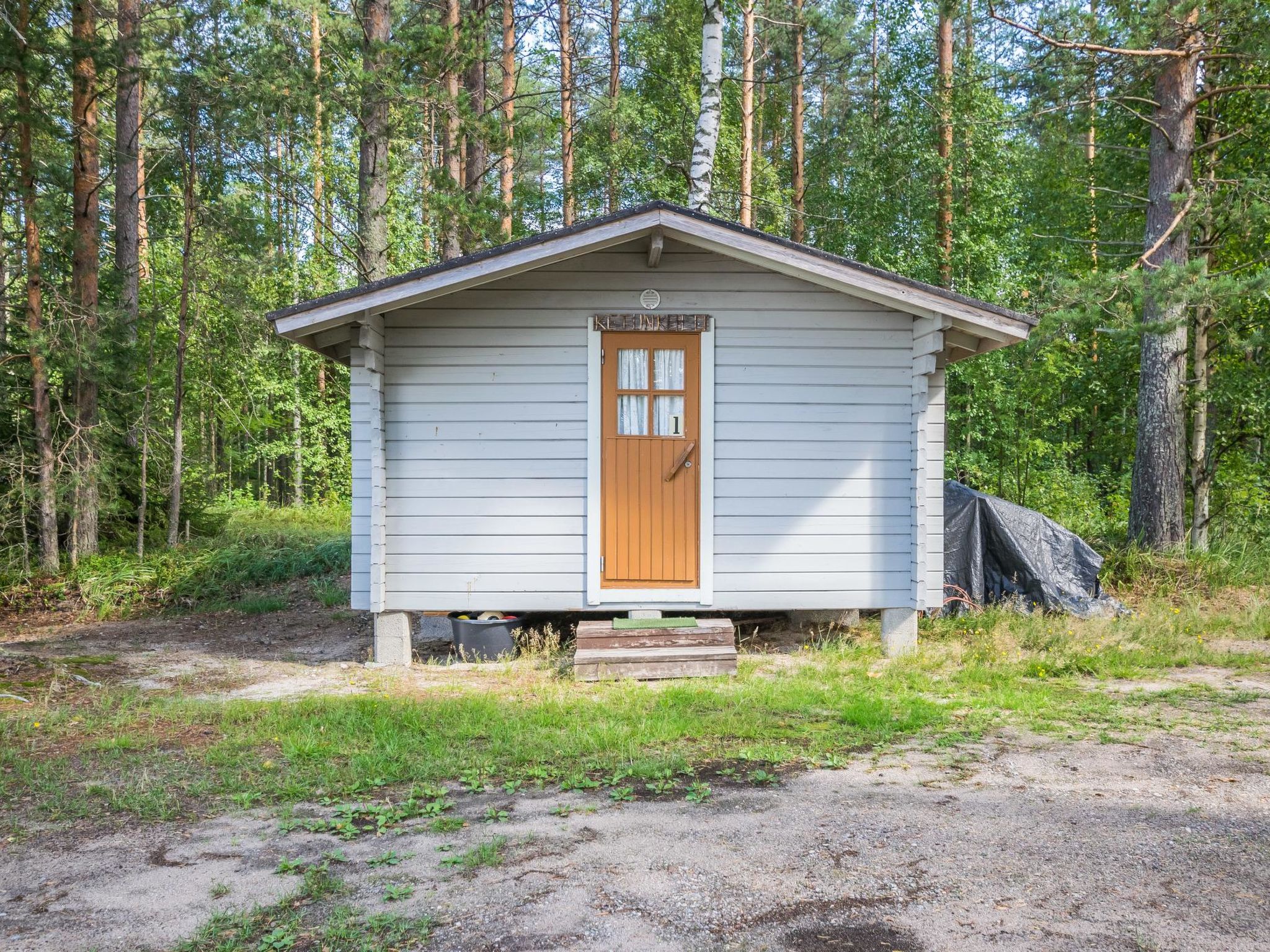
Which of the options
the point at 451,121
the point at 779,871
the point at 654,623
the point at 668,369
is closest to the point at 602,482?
the point at 668,369

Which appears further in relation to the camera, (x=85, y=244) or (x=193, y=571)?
(x=193, y=571)

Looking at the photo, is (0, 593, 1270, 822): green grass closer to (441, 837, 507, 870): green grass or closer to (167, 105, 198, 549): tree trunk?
(441, 837, 507, 870): green grass

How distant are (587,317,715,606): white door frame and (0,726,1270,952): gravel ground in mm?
2989

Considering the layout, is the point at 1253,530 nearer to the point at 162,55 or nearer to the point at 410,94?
the point at 410,94

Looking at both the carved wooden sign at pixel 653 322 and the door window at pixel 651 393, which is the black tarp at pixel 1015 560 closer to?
the door window at pixel 651 393

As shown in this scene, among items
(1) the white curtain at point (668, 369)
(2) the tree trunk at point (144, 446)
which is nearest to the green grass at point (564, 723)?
(1) the white curtain at point (668, 369)

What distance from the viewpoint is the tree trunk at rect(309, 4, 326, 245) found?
10.9 m

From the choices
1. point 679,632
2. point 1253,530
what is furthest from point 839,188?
point 679,632

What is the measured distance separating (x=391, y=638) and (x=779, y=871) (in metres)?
4.64

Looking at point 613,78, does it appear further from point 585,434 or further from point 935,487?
point 935,487

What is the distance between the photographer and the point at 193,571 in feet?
33.5

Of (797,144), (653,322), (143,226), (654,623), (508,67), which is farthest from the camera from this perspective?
(797,144)

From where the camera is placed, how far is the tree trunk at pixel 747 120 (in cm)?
1734

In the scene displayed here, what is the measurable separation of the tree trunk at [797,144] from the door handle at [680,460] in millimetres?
13750
